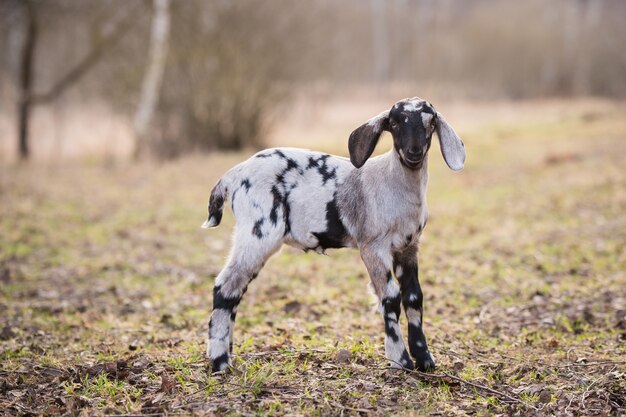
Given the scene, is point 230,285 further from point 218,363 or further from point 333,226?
point 333,226

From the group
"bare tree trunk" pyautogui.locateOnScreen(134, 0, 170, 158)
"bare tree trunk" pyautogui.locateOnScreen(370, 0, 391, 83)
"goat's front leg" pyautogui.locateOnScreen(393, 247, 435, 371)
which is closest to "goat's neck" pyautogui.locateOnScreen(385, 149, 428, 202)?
"goat's front leg" pyautogui.locateOnScreen(393, 247, 435, 371)

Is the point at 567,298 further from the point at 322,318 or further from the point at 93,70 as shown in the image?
the point at 93,70

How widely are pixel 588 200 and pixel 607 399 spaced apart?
8605 mm

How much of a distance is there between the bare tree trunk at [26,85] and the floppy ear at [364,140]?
16.3 m

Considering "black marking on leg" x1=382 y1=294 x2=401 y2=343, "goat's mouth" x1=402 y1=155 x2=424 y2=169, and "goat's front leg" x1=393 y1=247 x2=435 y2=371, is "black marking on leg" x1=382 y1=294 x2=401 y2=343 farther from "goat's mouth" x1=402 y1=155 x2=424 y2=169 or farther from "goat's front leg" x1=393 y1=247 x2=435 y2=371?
"goat's mouth" x1=402 y1=155 x2=424 y2=169

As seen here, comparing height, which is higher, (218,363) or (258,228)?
(258,228)

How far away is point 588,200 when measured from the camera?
12234 millimetres

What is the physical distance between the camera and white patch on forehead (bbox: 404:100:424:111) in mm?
4551

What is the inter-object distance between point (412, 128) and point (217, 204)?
163 cm

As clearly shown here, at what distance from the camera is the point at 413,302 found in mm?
4934

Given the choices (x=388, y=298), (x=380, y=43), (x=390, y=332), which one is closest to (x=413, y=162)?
(x=388, y=298)

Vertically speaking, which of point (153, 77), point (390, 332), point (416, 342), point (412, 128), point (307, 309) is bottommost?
point (307, 309)

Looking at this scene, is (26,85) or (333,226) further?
(26,85)

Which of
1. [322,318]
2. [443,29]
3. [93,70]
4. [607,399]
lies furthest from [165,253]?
[443,29]
